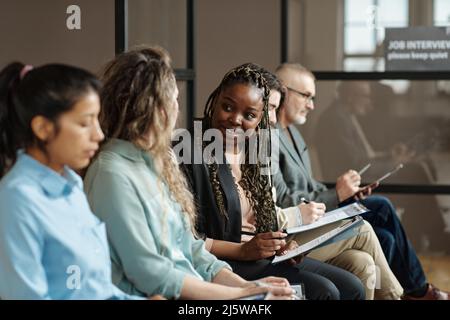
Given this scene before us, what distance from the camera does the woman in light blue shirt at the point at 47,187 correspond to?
1.70 metres

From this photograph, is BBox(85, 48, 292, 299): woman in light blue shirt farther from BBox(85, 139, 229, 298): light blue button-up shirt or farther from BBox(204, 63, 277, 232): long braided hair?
BBox(204, 63, 277, 232): long braided hair

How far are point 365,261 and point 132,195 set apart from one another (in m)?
1.44

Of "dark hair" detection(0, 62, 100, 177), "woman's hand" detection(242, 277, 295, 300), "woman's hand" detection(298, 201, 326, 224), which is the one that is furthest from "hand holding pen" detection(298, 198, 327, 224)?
"dark hair" detection(0, 62, 100, 177)

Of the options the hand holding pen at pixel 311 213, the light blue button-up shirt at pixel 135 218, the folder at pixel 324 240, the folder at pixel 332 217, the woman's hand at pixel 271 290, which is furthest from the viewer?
the hand holding pen at pixel 311 213

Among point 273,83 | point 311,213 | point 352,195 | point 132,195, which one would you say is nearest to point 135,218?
point 132,195

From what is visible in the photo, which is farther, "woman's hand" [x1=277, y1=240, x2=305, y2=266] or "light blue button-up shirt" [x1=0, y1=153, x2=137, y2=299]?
"woman's hand" [x1=277, y1=240, x2=305, y2=266]

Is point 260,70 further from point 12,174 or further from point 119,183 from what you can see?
point 12,174

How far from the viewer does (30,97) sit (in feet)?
5.84

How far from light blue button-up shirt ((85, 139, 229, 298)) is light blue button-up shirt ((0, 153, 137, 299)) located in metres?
0.12

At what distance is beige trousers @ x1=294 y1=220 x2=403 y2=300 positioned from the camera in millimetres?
3268

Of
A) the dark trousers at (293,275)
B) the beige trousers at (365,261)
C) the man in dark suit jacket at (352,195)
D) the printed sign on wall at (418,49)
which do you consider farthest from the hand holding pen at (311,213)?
the printed sign on wall at (418,49)

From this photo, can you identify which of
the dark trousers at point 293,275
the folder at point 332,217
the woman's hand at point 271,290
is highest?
the folder at point 332,217

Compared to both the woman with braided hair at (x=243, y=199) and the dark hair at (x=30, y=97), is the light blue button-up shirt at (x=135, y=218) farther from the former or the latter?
the woman with braided hair at (x=243, y=199)

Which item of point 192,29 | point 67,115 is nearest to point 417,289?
point 192,29
